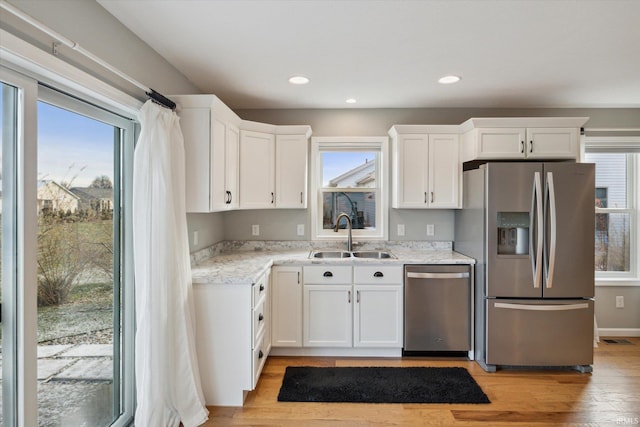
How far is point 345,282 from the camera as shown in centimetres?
317

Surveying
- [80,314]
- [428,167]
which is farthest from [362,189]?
[80,314]

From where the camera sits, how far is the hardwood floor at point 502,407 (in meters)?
2.29

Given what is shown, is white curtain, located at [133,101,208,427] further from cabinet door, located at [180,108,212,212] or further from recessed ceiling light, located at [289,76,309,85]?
recessed ceiling light, located at [289,76,309,85]

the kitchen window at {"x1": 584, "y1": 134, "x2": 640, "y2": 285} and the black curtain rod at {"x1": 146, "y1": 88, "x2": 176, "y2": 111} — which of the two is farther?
the kitchen window at {"x1": 584, "y1": 134, "x2": 640, "y2": 285}

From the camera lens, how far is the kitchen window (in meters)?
3.80

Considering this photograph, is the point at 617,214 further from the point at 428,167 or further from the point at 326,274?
the point at 326,274

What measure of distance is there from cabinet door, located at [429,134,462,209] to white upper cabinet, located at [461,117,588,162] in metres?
0.28

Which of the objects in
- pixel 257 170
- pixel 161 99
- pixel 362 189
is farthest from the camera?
pixel 362 189

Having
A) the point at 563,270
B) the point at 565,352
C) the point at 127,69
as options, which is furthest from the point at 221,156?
the point at 565,352

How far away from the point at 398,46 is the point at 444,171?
62.1 inches

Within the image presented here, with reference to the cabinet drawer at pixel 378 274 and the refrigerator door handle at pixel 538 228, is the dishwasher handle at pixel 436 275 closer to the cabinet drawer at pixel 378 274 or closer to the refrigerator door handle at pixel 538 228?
the cabinet drawer at pixel 378 274

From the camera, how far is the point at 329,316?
125 inches

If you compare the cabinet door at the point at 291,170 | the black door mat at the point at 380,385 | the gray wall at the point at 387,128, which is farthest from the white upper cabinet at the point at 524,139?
the black door mat at the point at 380,385

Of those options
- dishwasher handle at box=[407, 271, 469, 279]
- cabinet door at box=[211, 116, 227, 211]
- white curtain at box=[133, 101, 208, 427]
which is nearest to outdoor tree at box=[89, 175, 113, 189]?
white curtain at box=[133, 101, 208, 427]
